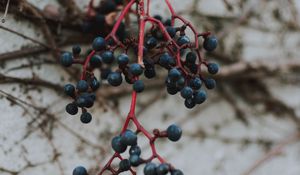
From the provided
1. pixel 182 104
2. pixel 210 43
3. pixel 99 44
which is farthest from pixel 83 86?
pixel 182 104

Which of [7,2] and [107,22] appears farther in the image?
[107,22]

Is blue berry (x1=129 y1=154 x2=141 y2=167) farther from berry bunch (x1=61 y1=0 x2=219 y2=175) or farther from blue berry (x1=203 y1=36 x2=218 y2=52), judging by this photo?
blue berry (x1=203 y1=36 x2=218 y2=52)

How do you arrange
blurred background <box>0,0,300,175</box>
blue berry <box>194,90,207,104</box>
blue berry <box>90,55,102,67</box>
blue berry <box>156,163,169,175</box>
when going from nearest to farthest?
blue berry <box>156,163,169,175</box> < blue berry <box>194,90,207,104</box> < blue berry <box>90,55,102,67</box> < blurred background <box>0,0,300,175</box>

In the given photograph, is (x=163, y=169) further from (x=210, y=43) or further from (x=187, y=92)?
(x=210, y=43)

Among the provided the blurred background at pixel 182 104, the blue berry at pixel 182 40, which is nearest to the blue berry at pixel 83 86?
the blue berry at pixel 182 40

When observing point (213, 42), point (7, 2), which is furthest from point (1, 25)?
point (213, 42)

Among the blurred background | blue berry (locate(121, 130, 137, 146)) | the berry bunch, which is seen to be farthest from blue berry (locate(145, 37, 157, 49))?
the blurred background

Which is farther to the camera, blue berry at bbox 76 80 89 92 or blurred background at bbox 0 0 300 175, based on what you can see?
blurred background at bbox 0 0 300 175

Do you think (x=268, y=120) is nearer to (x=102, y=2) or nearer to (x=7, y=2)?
(x=102, y=2)

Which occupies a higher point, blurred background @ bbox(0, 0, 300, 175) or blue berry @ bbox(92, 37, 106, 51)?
blurred background @ bbox(0, 0, 300, 175)
